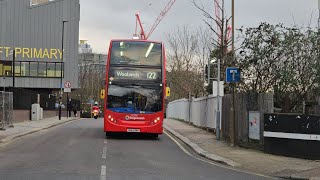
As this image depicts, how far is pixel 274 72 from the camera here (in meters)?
19.1

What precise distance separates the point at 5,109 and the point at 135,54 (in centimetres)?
961

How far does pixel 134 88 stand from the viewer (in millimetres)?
21703

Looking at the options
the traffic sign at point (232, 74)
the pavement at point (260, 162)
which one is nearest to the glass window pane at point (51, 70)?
the pavement at point (260, 162)

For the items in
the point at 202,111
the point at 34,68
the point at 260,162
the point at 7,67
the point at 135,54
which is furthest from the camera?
the point at 34,68

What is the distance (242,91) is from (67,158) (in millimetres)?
8768

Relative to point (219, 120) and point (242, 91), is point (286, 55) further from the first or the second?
point (219, 120)

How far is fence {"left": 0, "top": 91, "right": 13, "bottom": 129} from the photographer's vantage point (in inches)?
1036

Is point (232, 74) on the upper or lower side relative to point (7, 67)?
lower

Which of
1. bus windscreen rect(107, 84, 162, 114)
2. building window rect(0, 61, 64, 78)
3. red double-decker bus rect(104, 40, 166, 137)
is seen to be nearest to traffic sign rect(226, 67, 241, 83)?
red double-decker bus rect(104, 40, 166, 137)

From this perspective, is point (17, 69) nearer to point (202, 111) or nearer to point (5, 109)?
point (5, 109)

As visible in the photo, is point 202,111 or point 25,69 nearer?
point 202,111

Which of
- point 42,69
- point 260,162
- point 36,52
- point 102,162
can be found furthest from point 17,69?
point 260,162

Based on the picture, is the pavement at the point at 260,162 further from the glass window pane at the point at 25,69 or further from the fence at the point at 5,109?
the glass window pane at the point at 25,69

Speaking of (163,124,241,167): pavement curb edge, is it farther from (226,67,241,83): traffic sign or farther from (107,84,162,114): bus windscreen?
(226,67,241,83): traffic sign
